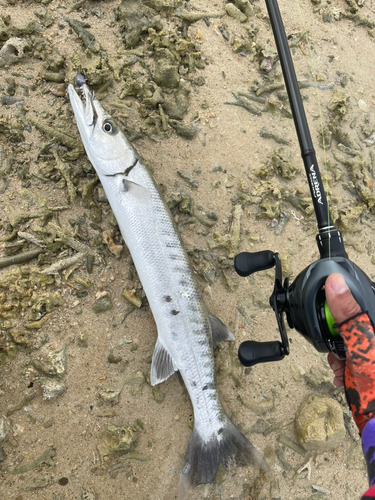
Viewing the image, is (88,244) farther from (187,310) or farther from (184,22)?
(184,22)

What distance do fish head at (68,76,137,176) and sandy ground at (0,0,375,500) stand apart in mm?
283

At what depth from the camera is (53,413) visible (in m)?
2.58

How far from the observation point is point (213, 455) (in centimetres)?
264

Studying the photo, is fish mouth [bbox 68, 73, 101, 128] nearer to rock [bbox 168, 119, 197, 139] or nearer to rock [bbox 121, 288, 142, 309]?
rock [bbox 168, 119, 197, 139]

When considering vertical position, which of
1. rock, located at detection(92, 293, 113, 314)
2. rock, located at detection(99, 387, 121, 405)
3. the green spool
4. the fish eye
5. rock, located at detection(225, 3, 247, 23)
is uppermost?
rock, located at detection(225, 3, 247, 23)

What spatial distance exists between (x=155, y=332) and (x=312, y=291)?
146cm

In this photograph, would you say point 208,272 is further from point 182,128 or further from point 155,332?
point 182,128

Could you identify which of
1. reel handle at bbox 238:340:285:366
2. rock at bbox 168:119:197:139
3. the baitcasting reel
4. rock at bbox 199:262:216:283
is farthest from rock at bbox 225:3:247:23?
reel handle at bbox 238:340:285:366

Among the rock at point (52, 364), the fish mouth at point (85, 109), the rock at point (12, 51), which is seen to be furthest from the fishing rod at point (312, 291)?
the rock at point (12, 51)

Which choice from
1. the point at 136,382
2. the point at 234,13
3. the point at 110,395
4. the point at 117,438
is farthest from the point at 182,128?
the point at 117,438

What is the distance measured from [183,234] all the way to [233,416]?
5.48ft

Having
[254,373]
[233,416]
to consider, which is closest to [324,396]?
[254,373]

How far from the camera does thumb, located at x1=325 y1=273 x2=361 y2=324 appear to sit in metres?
1.77

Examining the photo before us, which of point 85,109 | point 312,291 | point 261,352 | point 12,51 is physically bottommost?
point 261,352
